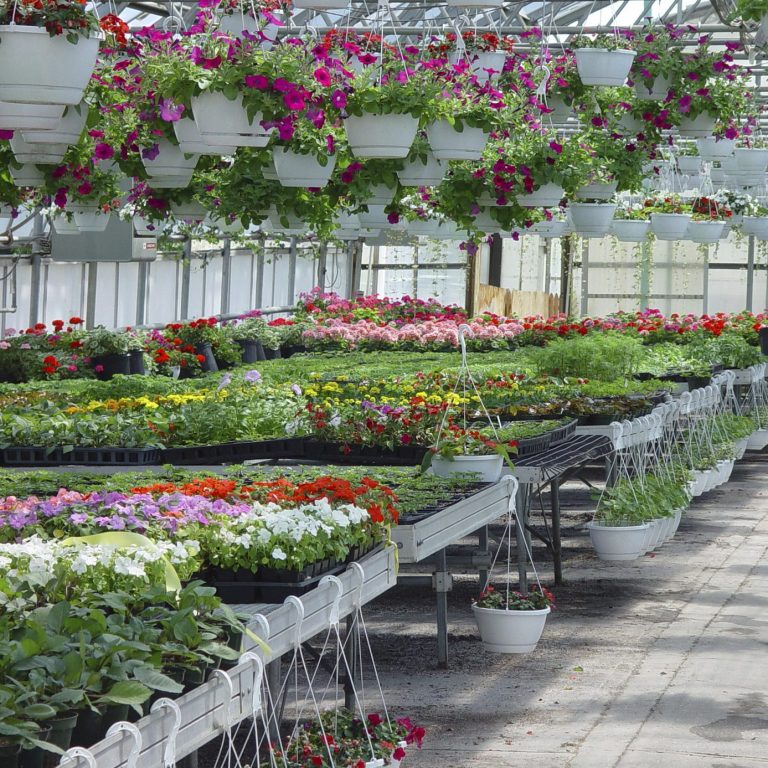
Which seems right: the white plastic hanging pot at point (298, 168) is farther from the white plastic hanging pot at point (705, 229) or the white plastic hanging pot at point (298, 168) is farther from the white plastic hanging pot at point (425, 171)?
the white plastic hanging pot at point (705, 229)

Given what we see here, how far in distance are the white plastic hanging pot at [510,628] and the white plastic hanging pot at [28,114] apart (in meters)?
2.94

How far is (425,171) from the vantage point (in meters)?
5.56

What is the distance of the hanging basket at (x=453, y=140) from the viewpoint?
508cm

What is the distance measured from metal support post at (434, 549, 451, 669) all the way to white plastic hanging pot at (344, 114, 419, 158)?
172cm

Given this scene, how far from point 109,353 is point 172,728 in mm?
8283

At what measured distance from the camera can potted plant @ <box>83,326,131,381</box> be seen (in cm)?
1009

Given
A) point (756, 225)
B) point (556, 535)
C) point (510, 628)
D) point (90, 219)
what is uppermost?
point (756, 225)

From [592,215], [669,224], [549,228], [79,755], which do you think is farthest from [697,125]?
[79,755]

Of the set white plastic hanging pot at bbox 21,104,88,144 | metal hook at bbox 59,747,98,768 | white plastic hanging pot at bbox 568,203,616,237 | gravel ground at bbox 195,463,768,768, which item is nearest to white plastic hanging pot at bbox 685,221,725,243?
white plastic hanging pot at bbox 568,203,616,237

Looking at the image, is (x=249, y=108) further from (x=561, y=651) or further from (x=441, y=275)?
(x=441, y=275)

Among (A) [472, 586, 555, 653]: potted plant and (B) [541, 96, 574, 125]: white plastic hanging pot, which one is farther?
(B) [541, 96, 574, 125]: white plastic hanging pot

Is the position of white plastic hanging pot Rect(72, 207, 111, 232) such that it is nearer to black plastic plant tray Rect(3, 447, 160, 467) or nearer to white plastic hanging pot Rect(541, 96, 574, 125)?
black plastic plant tray Rect(3, 447, 160, 467)

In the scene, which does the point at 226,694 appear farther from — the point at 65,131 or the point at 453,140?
the point at 453,140

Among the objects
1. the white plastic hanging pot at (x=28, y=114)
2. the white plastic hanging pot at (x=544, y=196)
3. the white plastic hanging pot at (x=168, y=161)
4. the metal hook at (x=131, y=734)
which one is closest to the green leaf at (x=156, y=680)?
the metal hook at (x=131, y=734)
